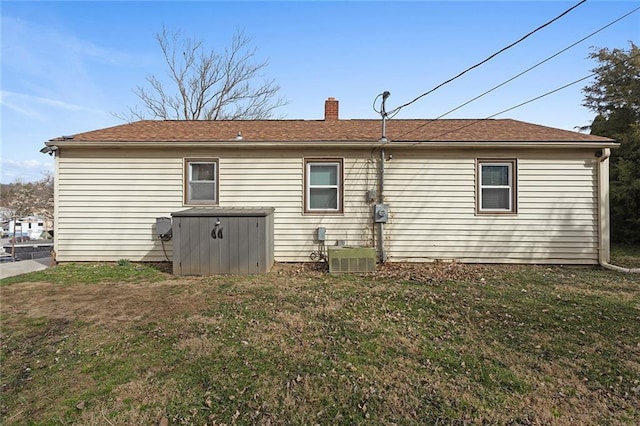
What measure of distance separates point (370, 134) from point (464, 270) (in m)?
3.86

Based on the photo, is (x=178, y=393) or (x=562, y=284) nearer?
(x=178, y=393)

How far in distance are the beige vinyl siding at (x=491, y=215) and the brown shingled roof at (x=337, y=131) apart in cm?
47

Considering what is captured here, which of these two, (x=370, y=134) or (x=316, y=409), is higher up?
(x=370, y=134)

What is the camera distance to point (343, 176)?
7.56 meters

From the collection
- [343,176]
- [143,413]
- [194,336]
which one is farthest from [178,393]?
[343,176]

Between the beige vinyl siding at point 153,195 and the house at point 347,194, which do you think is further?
the beige vinyl siding at point 153,195

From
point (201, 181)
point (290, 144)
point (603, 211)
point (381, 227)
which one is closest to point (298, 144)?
point (290, 144)

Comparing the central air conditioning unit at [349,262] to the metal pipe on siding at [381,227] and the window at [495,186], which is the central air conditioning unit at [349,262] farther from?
the window at [495,186]

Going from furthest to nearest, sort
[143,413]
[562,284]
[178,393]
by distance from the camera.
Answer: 1. [562,284]
2. [178,393]
3. [143,413]

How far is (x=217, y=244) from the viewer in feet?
20.6

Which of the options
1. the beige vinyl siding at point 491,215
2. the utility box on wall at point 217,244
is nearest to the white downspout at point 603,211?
the beige vinyl siding at point 491,215

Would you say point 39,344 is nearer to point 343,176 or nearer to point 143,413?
point 143,413

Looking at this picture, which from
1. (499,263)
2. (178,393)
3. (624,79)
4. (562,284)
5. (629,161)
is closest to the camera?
(178,393)

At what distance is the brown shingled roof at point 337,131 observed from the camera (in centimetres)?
742
